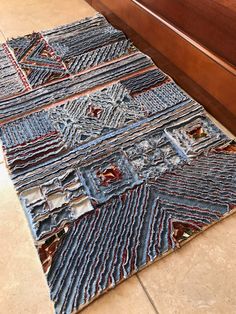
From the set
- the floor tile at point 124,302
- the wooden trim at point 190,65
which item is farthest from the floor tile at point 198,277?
the wooden trim at point 190,65

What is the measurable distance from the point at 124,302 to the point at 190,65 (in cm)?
92

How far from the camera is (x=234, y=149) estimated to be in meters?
1.08

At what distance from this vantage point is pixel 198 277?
78cm

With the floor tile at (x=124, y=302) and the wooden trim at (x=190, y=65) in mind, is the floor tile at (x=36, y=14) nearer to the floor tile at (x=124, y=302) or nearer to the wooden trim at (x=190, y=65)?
the wooden trim at (x=190, y=65)

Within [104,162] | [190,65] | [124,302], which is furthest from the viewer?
[190,65]

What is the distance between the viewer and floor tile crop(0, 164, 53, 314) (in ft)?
2.48

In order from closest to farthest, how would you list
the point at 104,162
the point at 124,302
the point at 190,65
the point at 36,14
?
the point at 124,302, the point at 104,162, the point at 190,65, the point at 36,14

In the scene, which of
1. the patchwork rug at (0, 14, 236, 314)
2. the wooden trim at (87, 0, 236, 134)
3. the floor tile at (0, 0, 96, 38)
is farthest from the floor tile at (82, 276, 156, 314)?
the floor tile at (0, 0, 96, 38)

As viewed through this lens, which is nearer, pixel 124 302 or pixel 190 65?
pixel 124 302

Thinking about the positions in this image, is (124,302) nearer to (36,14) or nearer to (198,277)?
(198,277)

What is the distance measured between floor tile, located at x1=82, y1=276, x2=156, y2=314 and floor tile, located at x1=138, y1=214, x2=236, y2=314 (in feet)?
0.08

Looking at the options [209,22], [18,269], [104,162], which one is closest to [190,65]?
[209,22]

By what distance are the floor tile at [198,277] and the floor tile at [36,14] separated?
59.7 inches

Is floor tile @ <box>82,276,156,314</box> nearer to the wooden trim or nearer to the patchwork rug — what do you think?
the patchwork rug
